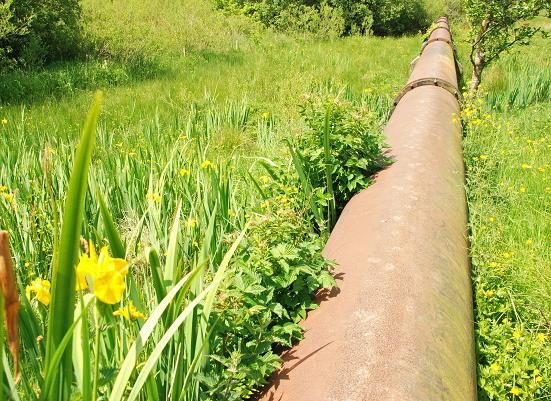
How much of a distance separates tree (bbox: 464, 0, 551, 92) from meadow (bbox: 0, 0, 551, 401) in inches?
21.4

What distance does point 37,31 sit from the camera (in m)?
7.38

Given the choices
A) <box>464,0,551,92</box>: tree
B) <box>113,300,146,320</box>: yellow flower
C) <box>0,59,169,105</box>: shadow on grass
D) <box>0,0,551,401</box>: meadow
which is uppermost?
<box>464,0,551,92</box>: tree

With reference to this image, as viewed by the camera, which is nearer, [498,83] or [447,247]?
[447,247]

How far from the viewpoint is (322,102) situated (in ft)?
9.48

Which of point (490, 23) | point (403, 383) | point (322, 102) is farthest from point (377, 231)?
point (490, 23)

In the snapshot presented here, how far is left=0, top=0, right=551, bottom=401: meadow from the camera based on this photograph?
0.96 m

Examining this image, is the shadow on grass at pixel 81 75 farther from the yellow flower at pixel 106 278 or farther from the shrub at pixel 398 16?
the shrub at pixel 398 16

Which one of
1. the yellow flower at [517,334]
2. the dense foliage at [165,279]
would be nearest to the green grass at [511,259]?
the yellow flower at [517,334]

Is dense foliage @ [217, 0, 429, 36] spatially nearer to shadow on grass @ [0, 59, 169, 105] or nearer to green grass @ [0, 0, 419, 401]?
green grass @ [0, 0, 419, 401]

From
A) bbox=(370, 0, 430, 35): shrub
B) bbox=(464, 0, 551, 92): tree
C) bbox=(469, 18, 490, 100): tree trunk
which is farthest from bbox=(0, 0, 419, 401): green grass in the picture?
bbox=(370, 0, 430, 35): shrub

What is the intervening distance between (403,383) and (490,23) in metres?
5.01

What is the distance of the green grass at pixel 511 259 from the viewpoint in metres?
1.83

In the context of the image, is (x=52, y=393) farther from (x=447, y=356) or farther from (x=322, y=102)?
(x=322, y=102)

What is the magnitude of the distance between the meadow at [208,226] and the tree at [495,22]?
544 mm
